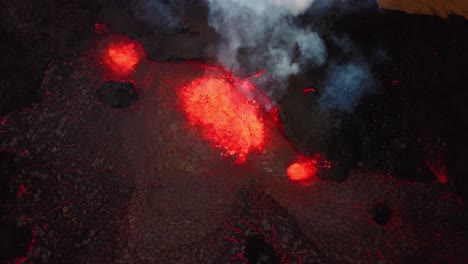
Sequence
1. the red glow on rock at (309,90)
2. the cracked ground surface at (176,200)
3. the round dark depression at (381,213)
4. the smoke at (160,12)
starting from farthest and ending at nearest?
the smoke at (160,12) → the red glow on rock at (309,90) → the round dark depression at (381,213) → the cracked ground surface at (176,200)

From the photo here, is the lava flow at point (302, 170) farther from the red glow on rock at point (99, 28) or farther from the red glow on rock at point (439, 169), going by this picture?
the red glow on rock at point (99, 28)

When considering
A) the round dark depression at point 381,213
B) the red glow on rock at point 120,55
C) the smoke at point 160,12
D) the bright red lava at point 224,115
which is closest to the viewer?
the round dark depression at point 381,213

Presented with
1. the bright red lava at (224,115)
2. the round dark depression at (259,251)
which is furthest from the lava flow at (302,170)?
the round dark depression at (259,251)

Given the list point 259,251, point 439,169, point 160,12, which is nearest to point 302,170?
point 259,251

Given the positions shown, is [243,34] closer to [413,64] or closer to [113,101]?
[113,101]

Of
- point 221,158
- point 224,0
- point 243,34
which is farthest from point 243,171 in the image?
point 224,0

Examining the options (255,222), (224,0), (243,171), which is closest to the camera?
(255,222)
